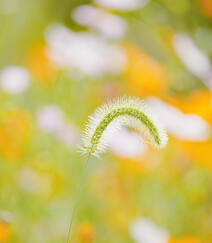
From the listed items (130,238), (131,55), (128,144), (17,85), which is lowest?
(130,238)

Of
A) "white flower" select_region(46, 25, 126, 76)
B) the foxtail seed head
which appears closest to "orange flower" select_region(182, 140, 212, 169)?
"white flower" select_region(46, 25, 126, 76)

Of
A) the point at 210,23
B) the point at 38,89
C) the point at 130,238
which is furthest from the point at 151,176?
the point at 210,23

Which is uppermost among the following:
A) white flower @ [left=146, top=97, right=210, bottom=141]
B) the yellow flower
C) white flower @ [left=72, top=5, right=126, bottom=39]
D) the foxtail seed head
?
the yellow flower

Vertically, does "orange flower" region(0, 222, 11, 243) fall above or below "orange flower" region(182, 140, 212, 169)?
below

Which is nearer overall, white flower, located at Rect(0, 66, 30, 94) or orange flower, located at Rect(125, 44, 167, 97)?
white flower, located at Rect(0, 66, 30, 94)

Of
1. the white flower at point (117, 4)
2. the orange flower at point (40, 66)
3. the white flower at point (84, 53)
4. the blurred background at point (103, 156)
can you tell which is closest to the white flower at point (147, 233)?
the blurred background at point (103, 156)

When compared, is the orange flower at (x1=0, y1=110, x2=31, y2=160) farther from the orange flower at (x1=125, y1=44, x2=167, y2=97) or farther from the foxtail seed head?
the foxtail seed head

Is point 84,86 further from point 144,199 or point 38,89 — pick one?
point 144,199
